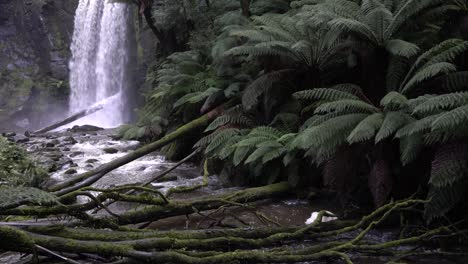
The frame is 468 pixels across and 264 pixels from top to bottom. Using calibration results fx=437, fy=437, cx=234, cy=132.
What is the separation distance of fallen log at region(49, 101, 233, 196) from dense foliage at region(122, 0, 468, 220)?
0.28 m

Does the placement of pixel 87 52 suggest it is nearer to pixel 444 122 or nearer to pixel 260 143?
pixel 260 143

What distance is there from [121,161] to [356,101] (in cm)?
304

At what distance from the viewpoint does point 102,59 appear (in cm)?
→ 2264

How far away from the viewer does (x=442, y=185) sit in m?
3.40

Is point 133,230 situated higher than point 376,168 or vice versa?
point 376,168

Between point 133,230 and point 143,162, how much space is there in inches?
230

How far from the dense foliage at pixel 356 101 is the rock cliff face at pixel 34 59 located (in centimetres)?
1883

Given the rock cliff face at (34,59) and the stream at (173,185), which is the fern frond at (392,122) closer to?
the stream at (173,185)

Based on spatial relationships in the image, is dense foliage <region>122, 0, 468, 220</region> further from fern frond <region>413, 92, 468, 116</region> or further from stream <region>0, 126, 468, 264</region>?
stream <region>0, 126, 468, 264</region>

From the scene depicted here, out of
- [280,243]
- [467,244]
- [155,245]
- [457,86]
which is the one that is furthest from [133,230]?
[457,86]

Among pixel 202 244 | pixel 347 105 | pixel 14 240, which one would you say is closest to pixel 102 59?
pixel 347 105

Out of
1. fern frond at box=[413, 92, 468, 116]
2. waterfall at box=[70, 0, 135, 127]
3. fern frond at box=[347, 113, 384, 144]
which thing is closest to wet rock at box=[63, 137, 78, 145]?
waterfall at box=[70, 0, 135, 127]

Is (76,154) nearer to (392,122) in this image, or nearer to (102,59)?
(392,122)

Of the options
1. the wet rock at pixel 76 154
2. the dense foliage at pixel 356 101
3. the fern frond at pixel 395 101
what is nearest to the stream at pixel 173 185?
the wet rock at pixel 76 154
